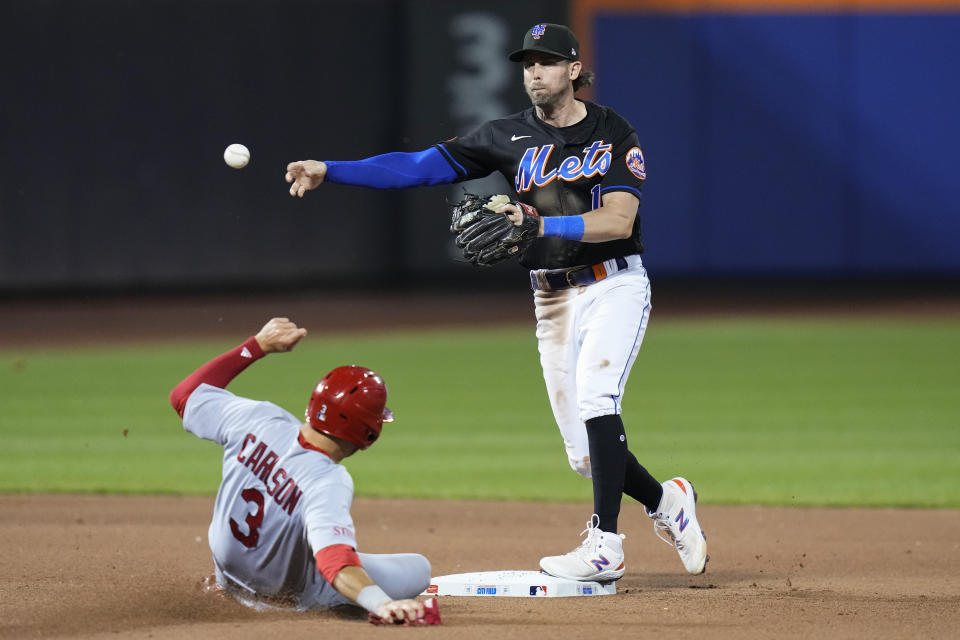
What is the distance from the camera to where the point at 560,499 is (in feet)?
25.5

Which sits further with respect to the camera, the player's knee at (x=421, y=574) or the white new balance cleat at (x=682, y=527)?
the white new balance cleat at (x=682, y=527)

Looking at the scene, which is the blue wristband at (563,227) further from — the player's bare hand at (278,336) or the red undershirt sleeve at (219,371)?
the red undershirt sleeve at (219,371)

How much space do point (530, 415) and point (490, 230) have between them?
619 cm

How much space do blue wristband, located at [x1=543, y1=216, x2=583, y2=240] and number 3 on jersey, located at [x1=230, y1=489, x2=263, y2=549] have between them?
55.5 inches

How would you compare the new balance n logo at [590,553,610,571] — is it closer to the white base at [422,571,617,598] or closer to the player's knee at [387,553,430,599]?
the white base at [422,571,617,598]

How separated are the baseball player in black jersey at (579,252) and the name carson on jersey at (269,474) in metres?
1.15

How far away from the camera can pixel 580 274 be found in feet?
17.3

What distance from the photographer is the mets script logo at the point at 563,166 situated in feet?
16.9

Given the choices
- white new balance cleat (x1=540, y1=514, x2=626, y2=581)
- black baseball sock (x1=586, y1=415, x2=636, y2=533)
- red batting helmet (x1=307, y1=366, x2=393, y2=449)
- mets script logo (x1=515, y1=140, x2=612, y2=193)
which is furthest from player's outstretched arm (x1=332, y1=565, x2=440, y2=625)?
mets script logo (x1=515, y1=140, x2=612, y2=193)

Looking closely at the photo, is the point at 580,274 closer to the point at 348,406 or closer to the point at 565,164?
the point at 565,164

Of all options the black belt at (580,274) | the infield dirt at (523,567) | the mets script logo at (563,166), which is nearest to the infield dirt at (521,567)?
the infield dirt at (523,567)

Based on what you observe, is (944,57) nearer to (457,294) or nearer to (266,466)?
(457,294)

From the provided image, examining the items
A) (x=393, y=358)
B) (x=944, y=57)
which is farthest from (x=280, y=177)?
(x=944, y=57)

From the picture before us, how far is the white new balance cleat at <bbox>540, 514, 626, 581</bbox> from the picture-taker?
5035mm
